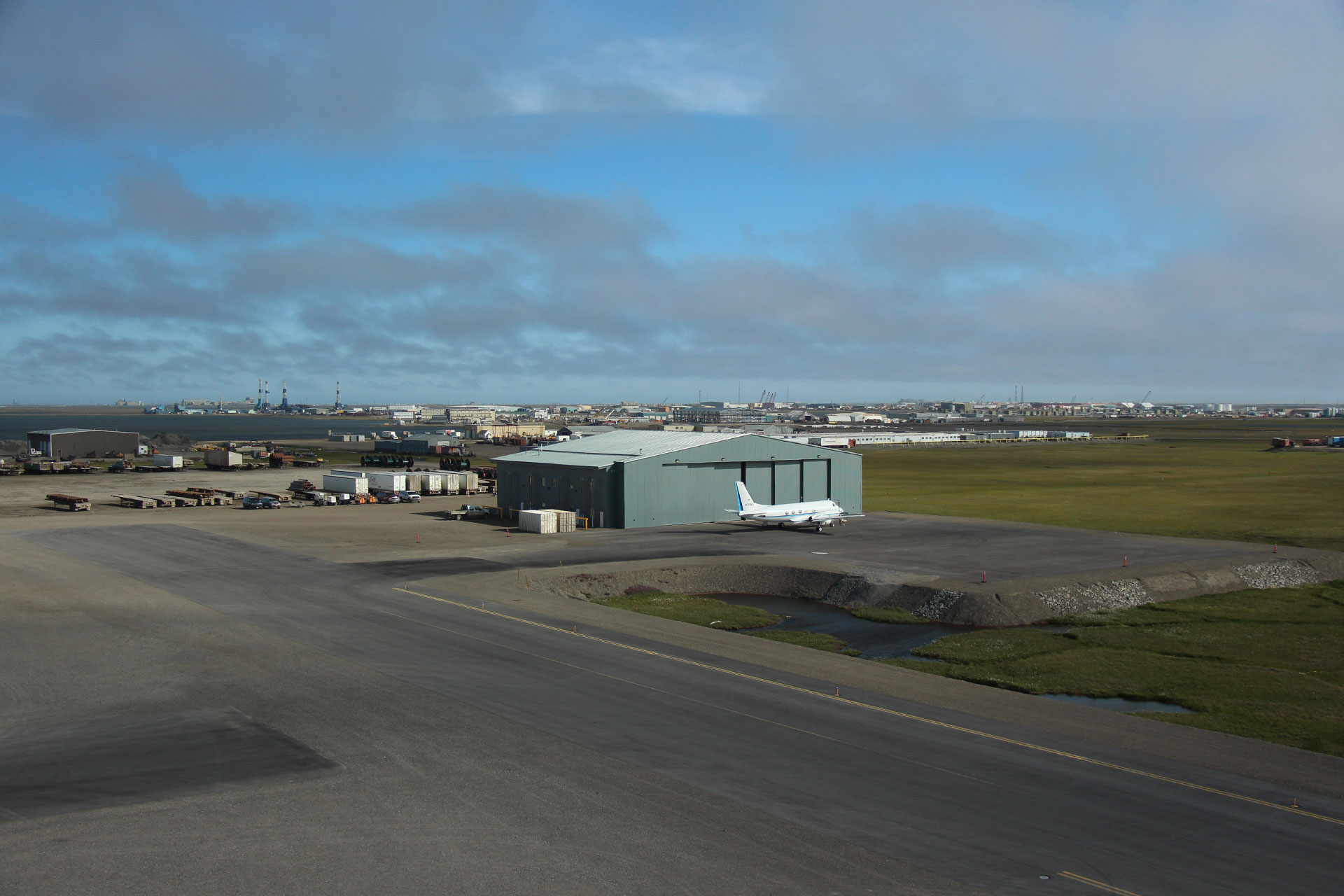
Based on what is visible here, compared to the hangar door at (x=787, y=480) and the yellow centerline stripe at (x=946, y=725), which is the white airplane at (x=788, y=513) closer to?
the hangar door at (x=787, y=480)

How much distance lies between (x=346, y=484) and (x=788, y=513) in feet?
140

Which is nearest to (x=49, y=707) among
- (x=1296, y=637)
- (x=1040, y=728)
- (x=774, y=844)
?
(x=774, y=844)

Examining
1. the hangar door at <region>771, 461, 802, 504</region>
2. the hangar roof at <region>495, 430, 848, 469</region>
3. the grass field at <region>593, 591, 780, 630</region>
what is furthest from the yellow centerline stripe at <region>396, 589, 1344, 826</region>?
the hangar door at <region>771, 461, 802, 504</region>

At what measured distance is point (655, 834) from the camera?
17.3 m

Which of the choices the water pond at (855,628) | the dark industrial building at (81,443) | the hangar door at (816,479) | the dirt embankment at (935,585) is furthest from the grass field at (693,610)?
the dark industrial building at (81,443)

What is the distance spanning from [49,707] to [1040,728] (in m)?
25.4

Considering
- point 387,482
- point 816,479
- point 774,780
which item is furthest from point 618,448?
point 774,780

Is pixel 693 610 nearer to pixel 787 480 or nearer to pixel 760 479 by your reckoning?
pixel 760 479

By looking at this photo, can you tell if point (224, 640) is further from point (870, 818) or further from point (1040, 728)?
point (1040, 728)

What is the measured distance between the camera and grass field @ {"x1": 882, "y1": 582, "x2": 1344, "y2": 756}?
2619cm

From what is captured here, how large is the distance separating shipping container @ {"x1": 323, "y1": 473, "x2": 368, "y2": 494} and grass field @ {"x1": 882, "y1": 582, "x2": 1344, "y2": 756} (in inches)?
2363

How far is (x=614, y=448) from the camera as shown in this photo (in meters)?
71.9

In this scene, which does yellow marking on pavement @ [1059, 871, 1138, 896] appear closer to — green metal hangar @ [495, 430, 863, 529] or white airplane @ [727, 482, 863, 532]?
white airplane @ [727, 482, 863, 532]

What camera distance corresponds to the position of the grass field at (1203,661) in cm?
2619
